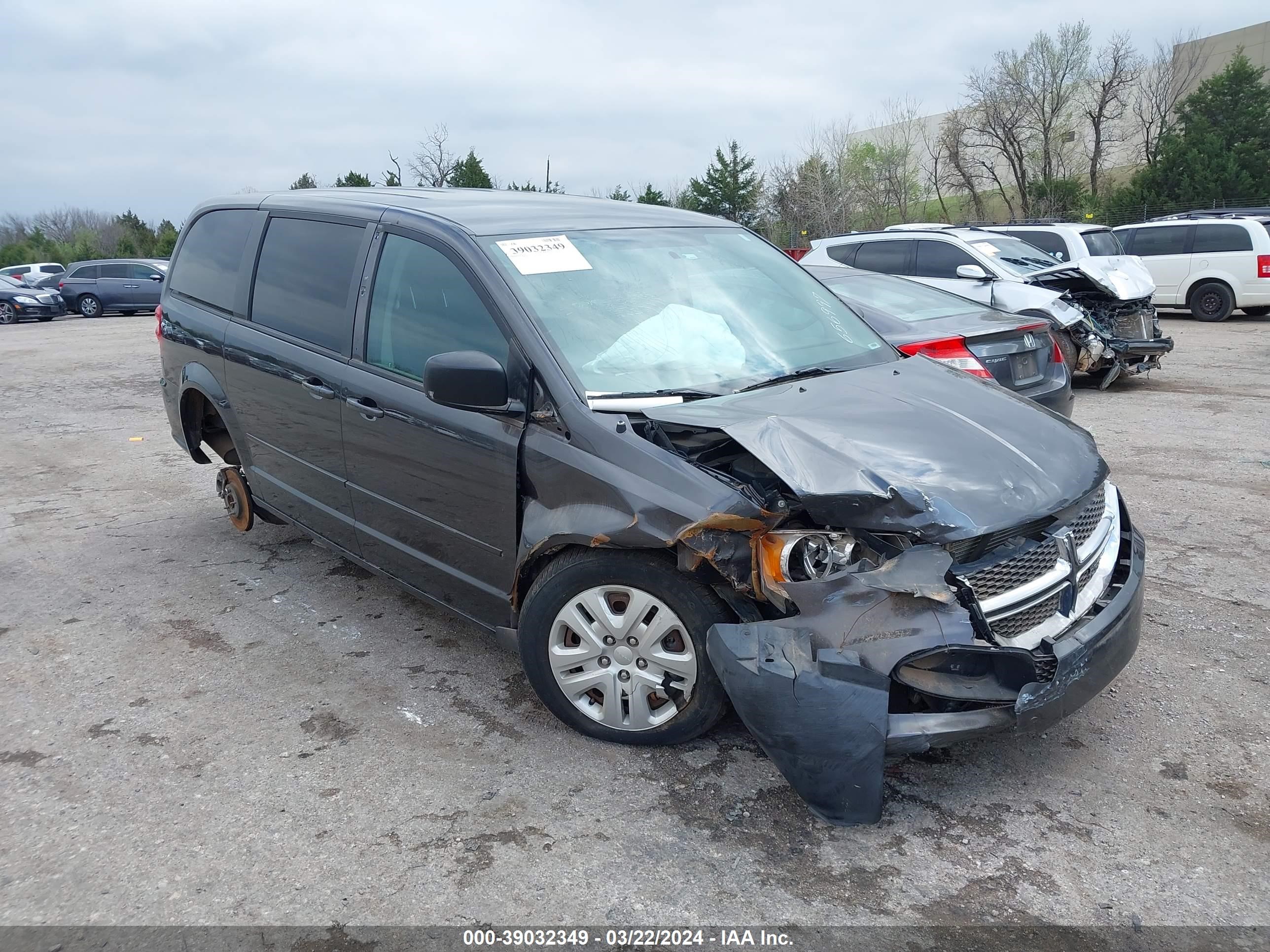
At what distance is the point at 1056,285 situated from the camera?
10469 mm

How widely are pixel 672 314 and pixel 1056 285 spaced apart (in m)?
8.23

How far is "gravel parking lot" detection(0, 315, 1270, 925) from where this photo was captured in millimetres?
2607

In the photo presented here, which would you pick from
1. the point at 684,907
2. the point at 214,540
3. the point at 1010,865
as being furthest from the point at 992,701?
Result: the point at 214,540

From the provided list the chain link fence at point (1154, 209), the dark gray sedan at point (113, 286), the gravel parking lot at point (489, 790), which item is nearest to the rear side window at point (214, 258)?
the gravel parking lot at point (489, 790)

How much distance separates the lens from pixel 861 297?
284 inches

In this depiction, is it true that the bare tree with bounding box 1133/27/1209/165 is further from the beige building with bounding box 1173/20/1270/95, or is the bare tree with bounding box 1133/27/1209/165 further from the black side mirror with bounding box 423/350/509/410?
the black side mirror with bounding box 423/350/509/410

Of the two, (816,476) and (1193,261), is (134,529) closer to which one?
(816,476)

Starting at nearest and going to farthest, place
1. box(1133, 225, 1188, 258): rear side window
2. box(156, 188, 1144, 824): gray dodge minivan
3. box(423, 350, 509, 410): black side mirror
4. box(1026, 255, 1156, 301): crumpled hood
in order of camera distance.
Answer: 1. box(156, 188, 1144, 824): gray dodge minivan
2. box(423, 350, 509, 410): black side mirror
3. box(1026, 255, 1156, 301): crumpled hood
4. box(1133, 225, 1188, 258): rear side window

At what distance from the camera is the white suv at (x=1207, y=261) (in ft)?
52.3

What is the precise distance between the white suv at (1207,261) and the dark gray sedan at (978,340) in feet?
37.8

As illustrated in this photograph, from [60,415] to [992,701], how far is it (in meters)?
10.6

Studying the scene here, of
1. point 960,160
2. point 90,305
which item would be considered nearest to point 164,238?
point 90,305

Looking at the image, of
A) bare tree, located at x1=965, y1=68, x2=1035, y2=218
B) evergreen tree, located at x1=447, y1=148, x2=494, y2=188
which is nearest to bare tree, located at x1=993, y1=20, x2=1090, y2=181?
bare tree, located at x1=965, y1=68, x2=1035, y2=218

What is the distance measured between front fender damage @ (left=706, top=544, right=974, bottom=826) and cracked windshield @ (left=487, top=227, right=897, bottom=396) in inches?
38.9
